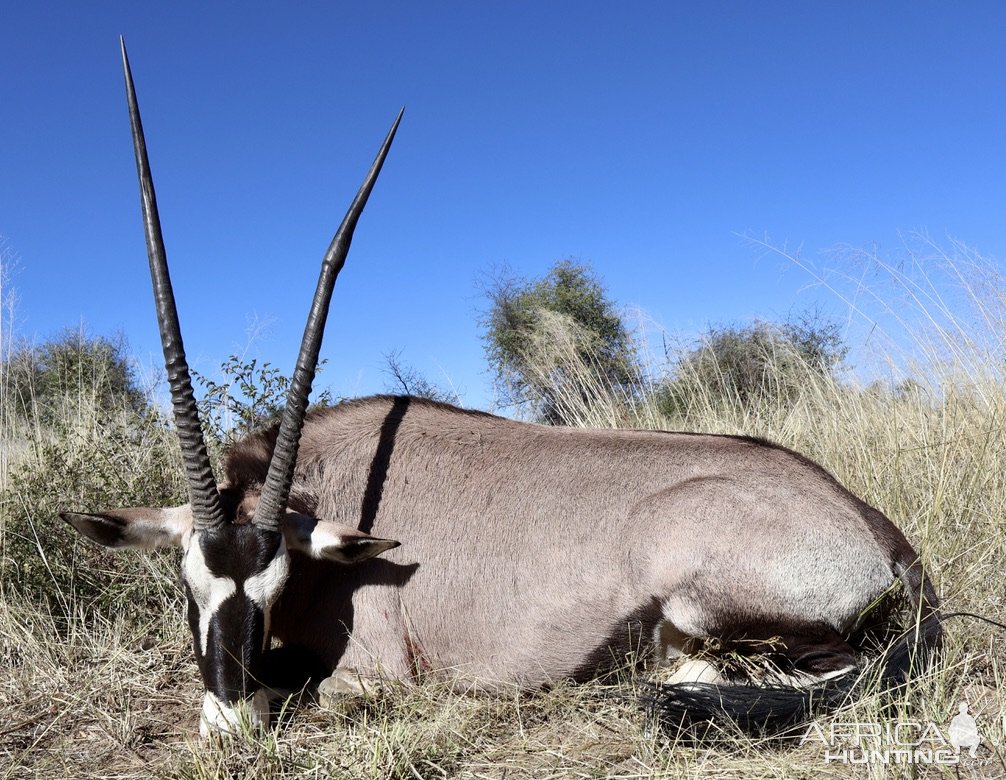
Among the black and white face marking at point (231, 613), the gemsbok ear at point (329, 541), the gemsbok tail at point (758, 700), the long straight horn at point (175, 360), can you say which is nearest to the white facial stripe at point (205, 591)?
the black and white face marking at point (231, 613)

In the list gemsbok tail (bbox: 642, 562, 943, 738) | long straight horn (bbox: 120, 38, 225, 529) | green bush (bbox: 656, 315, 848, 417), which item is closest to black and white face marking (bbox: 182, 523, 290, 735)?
long straight horn (bbox: 120, 38, 225, 529)

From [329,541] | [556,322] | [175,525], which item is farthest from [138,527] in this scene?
[556,322]

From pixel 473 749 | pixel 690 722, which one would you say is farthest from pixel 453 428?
pixel 690 722

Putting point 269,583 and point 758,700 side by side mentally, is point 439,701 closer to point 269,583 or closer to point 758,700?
point 269,583

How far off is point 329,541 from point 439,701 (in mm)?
870

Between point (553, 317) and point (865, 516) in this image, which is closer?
point (865, 516)

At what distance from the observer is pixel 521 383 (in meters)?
13.5

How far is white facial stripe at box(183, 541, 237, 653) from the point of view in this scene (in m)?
3.32

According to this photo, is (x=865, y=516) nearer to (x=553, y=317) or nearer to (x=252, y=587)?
(x=252, y=587)

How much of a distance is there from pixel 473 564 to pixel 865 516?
1853mm

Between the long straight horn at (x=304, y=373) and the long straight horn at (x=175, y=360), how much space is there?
0.76ft

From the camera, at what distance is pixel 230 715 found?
3258 millimetres

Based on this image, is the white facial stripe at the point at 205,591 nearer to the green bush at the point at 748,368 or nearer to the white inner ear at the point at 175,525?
the white inner ear at the point at 175,525

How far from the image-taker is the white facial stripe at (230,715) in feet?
10.5
